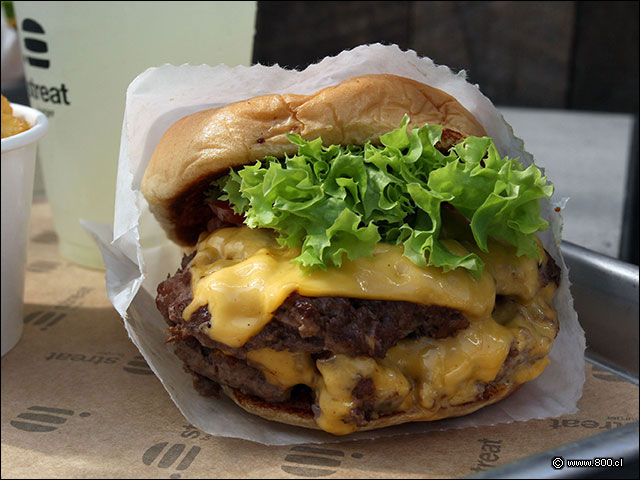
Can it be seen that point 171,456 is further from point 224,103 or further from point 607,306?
point 607,306

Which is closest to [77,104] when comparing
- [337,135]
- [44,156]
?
[44,156]

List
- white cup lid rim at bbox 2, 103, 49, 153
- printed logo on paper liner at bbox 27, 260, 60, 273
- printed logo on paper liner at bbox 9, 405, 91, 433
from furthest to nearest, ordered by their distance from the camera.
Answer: printed logo on paper liner at bbox 27, 260, 60, 273, white cup lid rim at bbox 2, 103, 49, 153, printed logo on paper liner at bbox 9, 405, 91, 433

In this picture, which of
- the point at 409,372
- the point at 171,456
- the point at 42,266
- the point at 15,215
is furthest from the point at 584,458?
the point at 42,266

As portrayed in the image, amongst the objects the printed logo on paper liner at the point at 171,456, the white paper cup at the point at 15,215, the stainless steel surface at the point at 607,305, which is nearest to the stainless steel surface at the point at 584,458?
the printed logo on paper liner at the point at 171,456

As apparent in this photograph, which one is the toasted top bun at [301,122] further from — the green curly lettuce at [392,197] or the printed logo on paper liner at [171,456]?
the printed logo on paper liner at [171,456]

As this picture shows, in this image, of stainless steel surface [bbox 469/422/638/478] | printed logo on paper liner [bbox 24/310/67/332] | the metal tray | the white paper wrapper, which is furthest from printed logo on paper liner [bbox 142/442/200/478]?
the metal tray

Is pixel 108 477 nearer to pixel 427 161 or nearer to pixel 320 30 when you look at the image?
pixel 427 161

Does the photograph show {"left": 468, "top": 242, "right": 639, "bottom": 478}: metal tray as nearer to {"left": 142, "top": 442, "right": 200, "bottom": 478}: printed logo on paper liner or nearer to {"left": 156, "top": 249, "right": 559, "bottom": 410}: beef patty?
{"left": 156, "top": 249, "right": 559, "bottom": 410}: beef patty

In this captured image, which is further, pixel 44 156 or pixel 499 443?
pixel 44 156
